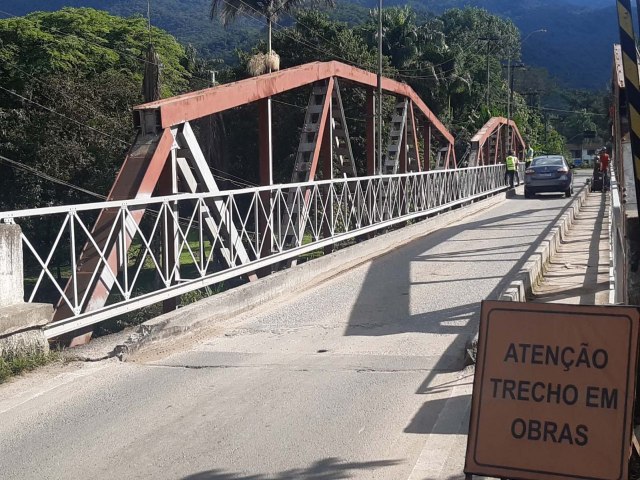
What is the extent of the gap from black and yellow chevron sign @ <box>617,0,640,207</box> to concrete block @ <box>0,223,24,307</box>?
4.64m

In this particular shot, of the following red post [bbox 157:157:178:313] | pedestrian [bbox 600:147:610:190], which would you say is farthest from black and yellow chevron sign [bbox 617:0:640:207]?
pedestrian [bbox 600:147:610:190]

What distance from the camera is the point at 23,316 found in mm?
6715

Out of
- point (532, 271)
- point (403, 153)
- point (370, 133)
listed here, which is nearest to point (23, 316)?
point (532, 271)

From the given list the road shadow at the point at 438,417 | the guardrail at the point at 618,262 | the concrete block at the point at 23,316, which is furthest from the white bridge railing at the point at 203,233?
the guardrail at the point at 618,262

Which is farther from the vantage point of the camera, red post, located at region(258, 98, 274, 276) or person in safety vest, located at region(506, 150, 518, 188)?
person in safety vest, located at region(506, 150, 518, 188)

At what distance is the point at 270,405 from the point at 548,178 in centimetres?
2569

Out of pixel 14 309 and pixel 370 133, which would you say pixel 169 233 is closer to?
pixel 14 309

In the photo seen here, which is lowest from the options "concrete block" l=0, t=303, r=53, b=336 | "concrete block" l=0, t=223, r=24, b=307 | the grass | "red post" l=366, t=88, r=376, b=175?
the grass

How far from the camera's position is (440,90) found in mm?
50375

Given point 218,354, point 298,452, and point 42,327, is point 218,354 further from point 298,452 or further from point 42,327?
point 298,452

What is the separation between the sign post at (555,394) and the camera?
378cm

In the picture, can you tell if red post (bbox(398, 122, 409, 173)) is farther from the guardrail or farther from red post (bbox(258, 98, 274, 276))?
the guardrail

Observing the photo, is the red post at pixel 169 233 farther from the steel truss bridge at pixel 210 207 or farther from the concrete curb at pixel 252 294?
the concrete curb at pixel 252 294

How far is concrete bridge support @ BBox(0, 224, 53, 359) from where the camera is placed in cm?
658
